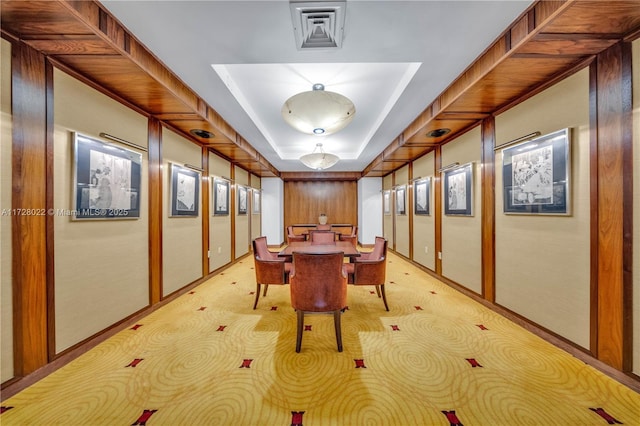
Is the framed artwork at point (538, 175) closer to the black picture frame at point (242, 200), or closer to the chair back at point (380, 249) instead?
the chair back at point (380, 249)

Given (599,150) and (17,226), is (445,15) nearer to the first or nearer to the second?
(599,150)

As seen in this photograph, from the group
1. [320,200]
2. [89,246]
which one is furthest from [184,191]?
[320,200]

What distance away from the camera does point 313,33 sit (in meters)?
1.86

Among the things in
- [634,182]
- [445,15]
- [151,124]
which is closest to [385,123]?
[445,15]

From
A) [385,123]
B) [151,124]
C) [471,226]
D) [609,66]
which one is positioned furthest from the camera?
[385,123]

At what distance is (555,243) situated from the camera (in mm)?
2246

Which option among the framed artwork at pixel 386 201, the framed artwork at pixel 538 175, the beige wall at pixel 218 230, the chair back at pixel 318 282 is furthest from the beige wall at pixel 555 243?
the beige wall at pixel 218 230

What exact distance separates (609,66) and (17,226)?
4762 millimetres

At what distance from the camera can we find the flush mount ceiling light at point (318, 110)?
2.33 metres

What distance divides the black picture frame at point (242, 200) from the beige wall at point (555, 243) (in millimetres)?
5545

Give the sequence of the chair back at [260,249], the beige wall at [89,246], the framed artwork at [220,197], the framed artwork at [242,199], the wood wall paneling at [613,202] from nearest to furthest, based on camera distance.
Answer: the wood wall paneling at [613,202]
the beige wall at [89,246]
the chair back at [260,249]
the framed artwork at [220,197]
the framed artwork at [242,199]

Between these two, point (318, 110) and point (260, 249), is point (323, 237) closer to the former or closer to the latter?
point (260, 249)

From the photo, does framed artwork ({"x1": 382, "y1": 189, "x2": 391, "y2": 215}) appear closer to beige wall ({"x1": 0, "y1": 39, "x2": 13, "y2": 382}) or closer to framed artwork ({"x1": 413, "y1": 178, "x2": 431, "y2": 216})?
framed artwork ({"x1": 413, "y1": 178, "x2": 431, "y2": 216})

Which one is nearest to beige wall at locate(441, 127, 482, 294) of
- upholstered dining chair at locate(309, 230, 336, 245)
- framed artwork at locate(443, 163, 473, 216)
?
framed artwork at locate(443, 163, 473, 216)
